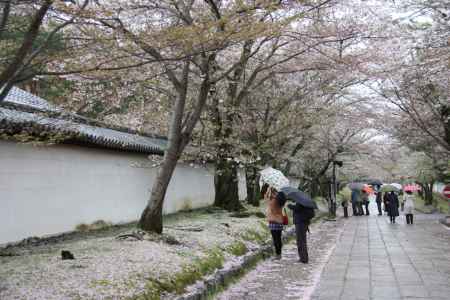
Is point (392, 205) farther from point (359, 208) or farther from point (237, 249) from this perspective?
point (237, 249)

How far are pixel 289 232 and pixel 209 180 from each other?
32.7 feet

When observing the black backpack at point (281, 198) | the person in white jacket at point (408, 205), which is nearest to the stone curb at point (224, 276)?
the black backpack at point (281, 198)

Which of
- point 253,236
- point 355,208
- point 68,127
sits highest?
point 68,127

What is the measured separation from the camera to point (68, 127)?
12.3 m

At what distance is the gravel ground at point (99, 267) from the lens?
6.30 m

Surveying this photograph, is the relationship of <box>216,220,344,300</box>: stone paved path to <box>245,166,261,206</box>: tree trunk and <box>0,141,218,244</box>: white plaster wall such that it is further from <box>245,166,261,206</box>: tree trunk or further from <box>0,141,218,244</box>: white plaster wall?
<box>245,166,261,206</box>: tree trunk

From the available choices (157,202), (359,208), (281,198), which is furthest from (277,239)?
(359,208)

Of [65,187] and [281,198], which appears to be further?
[65,187]

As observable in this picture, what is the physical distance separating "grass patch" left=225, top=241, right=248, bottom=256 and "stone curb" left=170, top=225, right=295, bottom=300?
0.56 feet

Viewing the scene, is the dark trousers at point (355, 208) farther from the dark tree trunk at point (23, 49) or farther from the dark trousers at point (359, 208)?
the dark tree trunk at point (23, 49)

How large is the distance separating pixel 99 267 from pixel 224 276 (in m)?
2.46

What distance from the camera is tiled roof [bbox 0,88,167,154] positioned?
11062mm

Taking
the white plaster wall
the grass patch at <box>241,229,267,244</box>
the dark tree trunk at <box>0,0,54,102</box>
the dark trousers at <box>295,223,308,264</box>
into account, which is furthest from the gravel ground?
the dark tree trunk at <box>0,0,54,102</box>

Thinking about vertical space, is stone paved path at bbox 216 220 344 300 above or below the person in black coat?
below
